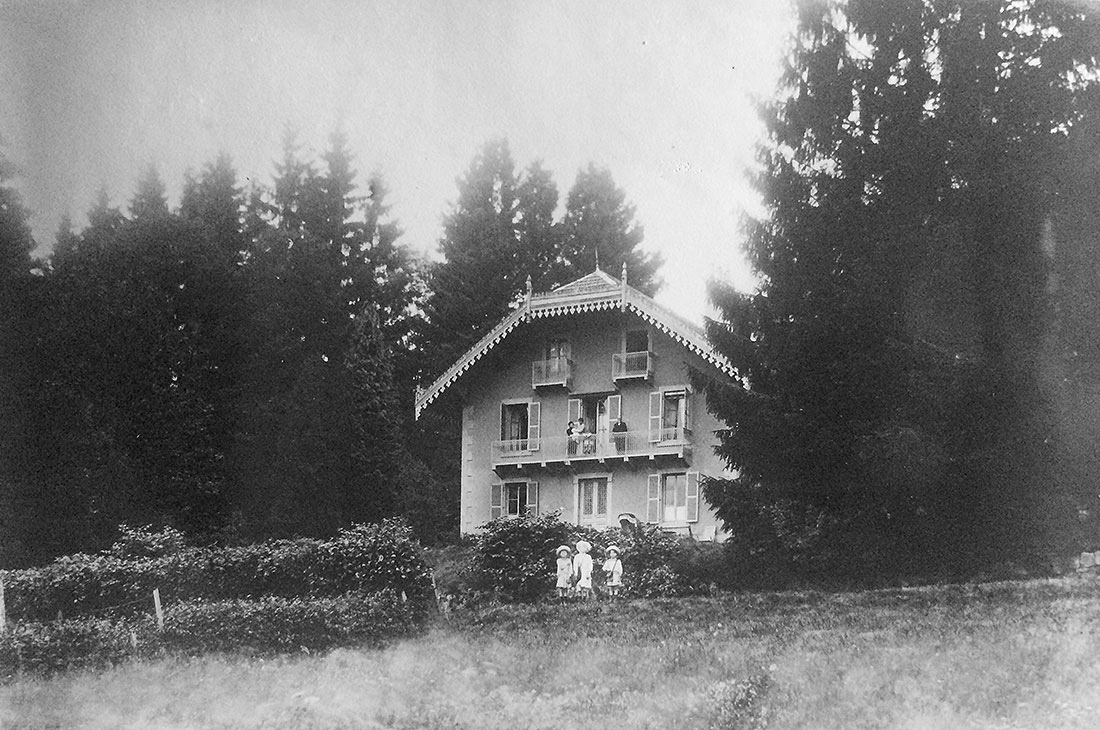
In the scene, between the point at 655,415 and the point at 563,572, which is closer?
the point at 563,572

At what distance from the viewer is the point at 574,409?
29.3 m

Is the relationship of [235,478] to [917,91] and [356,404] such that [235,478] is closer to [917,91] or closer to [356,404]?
[356,404]

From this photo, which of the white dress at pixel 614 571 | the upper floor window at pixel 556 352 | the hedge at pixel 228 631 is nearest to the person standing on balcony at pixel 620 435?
the upper floor window at pixel 556 352

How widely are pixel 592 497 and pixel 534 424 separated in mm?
2262

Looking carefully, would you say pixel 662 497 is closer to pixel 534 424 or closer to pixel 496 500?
pixel 534 424

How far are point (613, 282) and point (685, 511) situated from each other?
5626 millimetres

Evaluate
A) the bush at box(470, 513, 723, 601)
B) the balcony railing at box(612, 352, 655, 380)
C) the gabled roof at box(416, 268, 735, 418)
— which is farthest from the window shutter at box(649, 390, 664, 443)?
the bush at box(470, 513, 723, 601)

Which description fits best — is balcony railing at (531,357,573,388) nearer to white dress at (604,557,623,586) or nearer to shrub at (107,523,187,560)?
white dress at (604,557,623,586)

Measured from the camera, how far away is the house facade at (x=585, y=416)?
27766mm

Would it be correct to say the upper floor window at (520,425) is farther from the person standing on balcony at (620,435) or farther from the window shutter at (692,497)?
the window shutter at (692,497)

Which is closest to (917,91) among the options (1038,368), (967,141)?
(967,141)

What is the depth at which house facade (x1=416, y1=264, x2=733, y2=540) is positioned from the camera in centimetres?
2777

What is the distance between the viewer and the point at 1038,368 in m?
16.3

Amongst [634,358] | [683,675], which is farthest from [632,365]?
[683,675]
